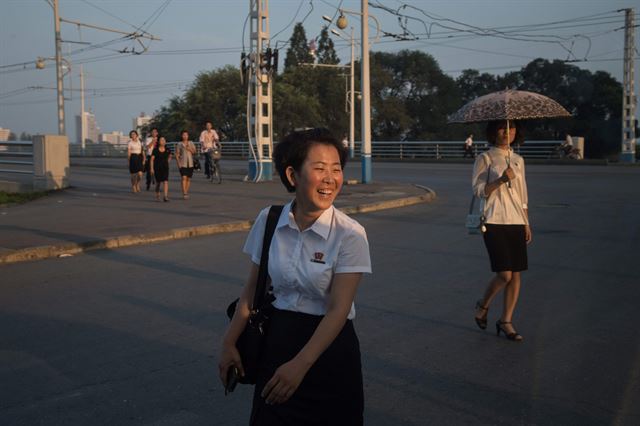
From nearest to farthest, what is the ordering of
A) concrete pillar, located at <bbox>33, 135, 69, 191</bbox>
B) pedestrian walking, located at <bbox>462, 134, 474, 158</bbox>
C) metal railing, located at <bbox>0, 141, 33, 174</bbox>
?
concrete pillar, located at <bbox>33, 135, 69, 191</bbox>
metal railing, located at <bbox>0, 141, 33, 174</bbox>
pedestrian walking, located at <bbox>462, 134, 474, 158</bbox>

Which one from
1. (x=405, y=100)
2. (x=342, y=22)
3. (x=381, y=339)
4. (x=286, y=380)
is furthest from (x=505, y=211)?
(x=405, y=100)

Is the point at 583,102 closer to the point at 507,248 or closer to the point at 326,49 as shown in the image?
the point at 326,49

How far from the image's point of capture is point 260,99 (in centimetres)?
2361

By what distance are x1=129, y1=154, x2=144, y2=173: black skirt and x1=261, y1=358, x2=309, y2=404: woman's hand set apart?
1779 centimetres

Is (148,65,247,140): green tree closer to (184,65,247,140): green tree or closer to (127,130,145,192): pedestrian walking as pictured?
(184,65,247,140): green tree

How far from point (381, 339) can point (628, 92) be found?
1577 inches

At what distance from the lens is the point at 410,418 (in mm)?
4152

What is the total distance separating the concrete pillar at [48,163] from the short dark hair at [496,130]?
16.8 m

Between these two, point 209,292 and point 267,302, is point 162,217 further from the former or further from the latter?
point 267,302

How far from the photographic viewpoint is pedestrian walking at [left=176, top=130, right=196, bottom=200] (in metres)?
17.5

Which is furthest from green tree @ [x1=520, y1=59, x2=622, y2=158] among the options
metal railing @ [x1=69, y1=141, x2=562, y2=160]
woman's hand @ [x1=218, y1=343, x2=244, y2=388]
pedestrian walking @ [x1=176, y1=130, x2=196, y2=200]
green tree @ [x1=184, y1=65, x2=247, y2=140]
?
woman's hand @ [x1=218, y1=343, x2=244, y2=388]

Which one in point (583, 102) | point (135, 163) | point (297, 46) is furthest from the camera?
point (297, 46)

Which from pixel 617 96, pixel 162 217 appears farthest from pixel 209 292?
pixel 617 96

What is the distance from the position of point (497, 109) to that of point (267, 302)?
3594 mm
